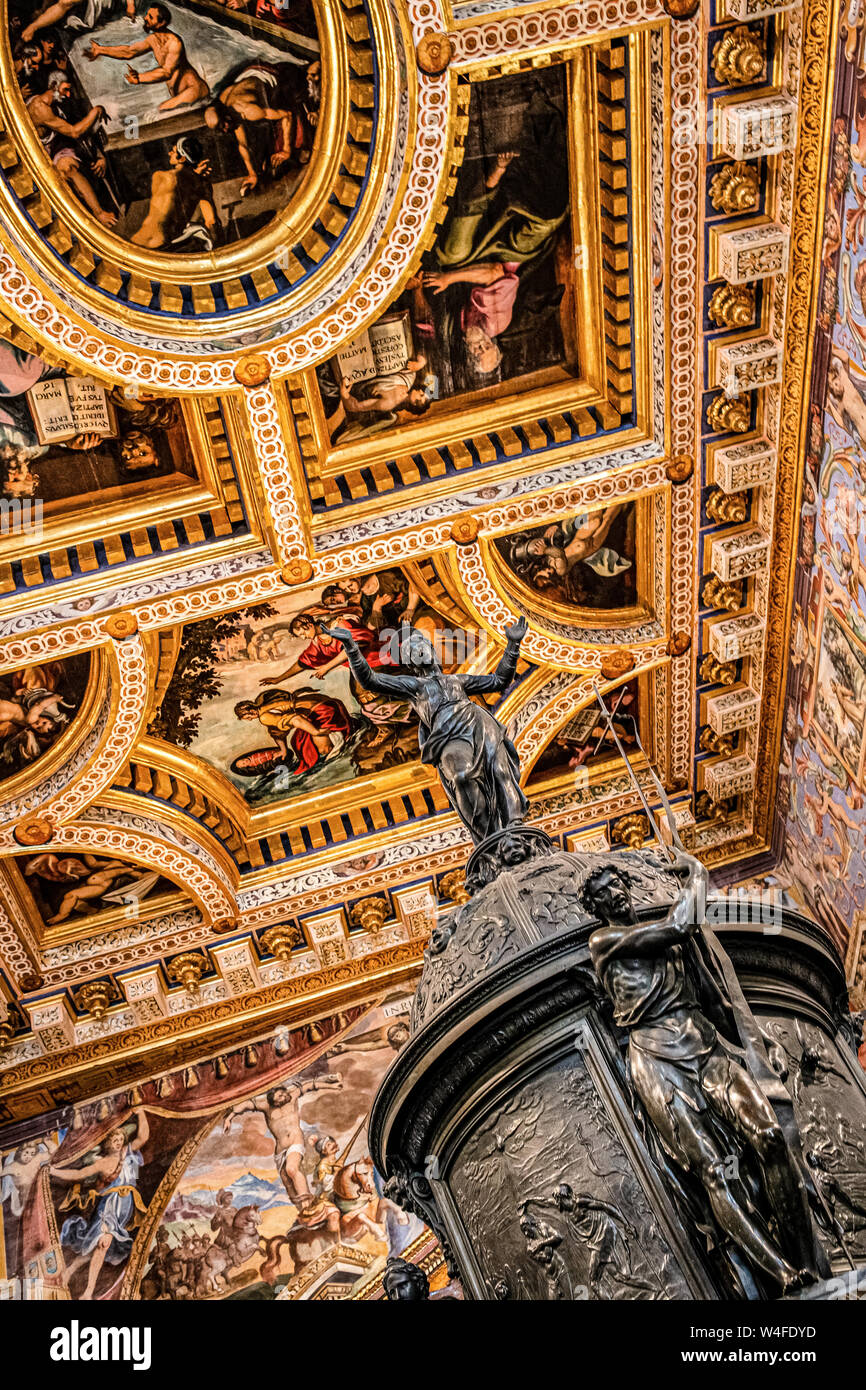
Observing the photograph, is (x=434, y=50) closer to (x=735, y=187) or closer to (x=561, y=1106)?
(x=735, y=187)

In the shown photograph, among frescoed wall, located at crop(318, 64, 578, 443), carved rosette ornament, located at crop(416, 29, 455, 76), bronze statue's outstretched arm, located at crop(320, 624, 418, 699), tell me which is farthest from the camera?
frescoed wall, located at crop(318, 64, 578, 443)

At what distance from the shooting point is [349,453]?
10.9m

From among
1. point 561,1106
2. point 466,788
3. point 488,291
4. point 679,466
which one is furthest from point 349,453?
point 561,1106

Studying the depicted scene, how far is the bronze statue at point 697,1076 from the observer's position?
485 centimetres

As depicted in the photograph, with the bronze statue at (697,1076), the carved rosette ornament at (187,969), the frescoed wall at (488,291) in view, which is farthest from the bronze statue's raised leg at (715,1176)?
the carved rosette ornament at (187,969)

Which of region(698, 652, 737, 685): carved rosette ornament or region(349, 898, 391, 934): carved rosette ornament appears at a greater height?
region(698, 652, 737, 685): carved rosette ornament

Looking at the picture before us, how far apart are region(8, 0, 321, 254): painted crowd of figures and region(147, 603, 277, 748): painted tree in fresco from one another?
2619mm

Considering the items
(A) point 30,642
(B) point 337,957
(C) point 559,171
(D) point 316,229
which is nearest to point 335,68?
(D) point 316,229

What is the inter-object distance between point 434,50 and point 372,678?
413 cm

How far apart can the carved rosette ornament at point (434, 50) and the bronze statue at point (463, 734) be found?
12.3 ft

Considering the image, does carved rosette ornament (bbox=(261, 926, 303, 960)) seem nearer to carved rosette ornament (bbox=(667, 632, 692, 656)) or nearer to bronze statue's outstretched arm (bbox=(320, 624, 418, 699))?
carved rosette ornament (bbox=(667, 632, 692, 656))

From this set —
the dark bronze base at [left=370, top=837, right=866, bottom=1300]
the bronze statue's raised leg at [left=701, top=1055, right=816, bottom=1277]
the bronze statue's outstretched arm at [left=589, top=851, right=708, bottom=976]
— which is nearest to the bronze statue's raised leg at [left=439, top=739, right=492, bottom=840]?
the dark bronze base at [left=370, top=837, right=866, bottom=1300]

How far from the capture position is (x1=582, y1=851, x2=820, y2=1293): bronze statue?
4852mm

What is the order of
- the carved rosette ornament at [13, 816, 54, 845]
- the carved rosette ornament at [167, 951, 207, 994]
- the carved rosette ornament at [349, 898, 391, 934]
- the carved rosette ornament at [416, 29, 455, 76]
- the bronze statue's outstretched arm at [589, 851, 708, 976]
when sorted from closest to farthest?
the bronze statue's outstretched arm at [589, 851, 708, 976]
the carved rosette ornament at [416, 29, 455, 76]
the carved rosette ornament at [13, 816, 54, 845]
the carved rosette ornament at [167, 951, 207, 994]
the carved rosette ornament at [349, 898, 391, 934]
